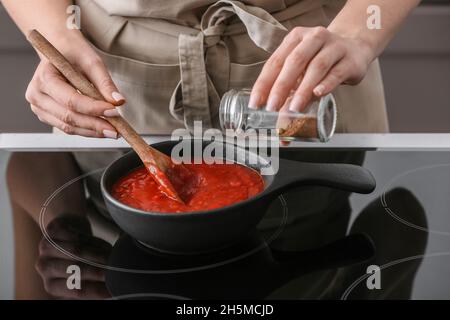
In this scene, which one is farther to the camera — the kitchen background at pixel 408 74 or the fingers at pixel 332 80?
the kitchen background at pixel 408 74

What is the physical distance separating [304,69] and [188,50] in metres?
0.23

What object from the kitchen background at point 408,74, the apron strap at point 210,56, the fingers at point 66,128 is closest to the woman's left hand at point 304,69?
the apron strap at point 210,56

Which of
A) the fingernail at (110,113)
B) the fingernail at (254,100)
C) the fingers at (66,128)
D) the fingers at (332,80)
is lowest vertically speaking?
the fingers at (66,128)

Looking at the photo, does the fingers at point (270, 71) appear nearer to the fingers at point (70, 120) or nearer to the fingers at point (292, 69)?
the fingers at point (292, 69)

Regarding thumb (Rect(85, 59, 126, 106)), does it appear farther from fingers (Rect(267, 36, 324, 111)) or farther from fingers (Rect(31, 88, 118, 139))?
fingers (Rect(267, 36, 324, 111))

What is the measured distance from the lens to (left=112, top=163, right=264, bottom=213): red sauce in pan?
2.29 feet

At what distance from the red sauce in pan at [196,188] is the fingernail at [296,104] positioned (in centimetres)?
9

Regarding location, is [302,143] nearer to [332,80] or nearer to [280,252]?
[332,80]

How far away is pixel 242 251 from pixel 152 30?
1.52ft

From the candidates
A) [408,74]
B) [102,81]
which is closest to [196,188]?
[102,81]

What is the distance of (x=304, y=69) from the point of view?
31.5 inches

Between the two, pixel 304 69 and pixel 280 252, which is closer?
pixel 280 252

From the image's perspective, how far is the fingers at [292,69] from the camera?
753mm
